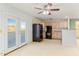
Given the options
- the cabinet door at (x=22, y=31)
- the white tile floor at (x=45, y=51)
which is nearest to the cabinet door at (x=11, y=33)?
the white tile floor at (x=45, y=51)

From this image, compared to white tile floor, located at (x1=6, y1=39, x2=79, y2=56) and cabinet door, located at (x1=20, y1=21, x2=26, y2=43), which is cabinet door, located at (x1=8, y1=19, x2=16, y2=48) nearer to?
white tile floor, located at (x1=6, y1=39, x2=79, y2=56)

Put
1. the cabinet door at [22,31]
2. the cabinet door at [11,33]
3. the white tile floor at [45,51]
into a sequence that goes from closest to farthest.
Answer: the white tile floor at [45,51] → the cabinet door at [11,33] → the cabinet door at [22,31]

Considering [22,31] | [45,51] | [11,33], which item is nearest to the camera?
[11,33]

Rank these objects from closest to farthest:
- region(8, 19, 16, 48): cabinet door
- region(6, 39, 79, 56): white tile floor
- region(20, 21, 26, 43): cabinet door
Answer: region(6, 39, 79, 56): white tile floor < region(8, 19, 16, 48): cabinet door < region(20, 21, 26, 43): cabinet door

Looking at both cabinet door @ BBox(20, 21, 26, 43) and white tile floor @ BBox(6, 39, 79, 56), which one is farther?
cabinet door @ BBox(20, 21, 26, 43)

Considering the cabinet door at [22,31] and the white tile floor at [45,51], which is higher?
the cabinet door at [22,31]

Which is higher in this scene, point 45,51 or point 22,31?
point 22,31

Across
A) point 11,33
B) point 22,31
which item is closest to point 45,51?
point 11,33

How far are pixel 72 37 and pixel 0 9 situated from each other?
550 centimetres

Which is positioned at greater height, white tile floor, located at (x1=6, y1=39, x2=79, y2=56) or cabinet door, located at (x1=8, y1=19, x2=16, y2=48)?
cabinet door, located at (x1=8, y1=19, x2=16, y2=48)

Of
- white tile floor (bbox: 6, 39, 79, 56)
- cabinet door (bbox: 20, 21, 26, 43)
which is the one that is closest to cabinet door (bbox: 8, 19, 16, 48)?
white tile floor (bbox: 6, 39, 79, 56)

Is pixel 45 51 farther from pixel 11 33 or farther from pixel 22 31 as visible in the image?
pixel 22 31

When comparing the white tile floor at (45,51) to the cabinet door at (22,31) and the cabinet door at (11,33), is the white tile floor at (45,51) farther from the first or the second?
the cabinet door at (22,31)

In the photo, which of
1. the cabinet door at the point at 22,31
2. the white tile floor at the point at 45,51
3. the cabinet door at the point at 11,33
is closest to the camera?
the white tile floor at the point at 45,51
